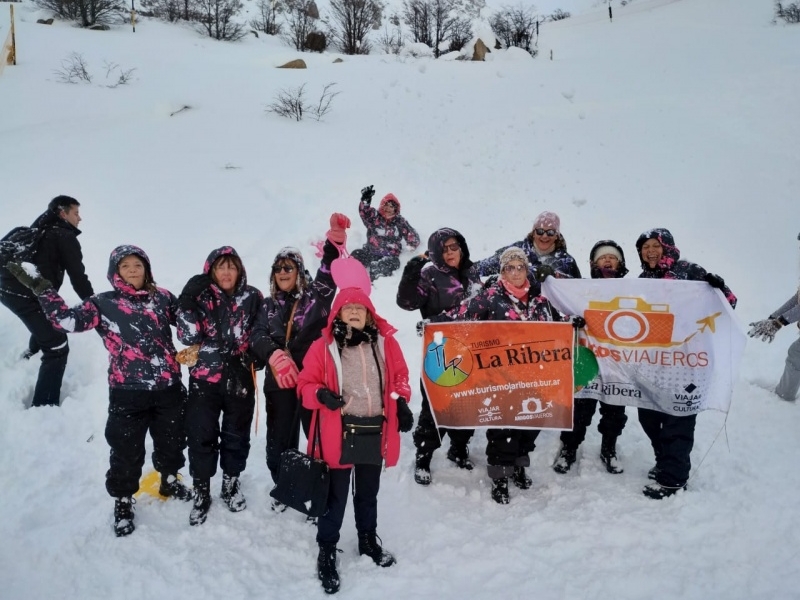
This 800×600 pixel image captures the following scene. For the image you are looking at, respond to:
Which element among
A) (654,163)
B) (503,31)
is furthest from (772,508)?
(503,31)

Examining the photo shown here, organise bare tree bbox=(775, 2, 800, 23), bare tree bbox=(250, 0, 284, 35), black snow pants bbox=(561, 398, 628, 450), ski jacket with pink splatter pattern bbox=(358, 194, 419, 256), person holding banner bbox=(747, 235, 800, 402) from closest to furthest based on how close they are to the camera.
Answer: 1. black snow pants bbox=(561, 398, 628, 450)
2. person holding banner bbox=(747, 235, 800, 402)
3. ski jacket with pink splatter pattern bbox=(358, 194, 419, 256)
4. bare tree bbox=(775, 2, 800, 23)
5. bare tree bbox=(250, 0, 284, 35)

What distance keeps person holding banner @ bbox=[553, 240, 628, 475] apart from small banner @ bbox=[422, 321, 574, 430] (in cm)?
37

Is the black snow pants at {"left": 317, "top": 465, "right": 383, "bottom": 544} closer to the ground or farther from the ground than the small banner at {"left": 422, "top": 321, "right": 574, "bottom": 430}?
closer to the ground

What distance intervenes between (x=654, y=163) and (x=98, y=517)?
37.3ft

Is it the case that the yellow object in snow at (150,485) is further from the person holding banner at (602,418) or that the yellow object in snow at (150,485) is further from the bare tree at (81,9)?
the bare tree at (81,9)

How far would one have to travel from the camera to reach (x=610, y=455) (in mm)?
4621

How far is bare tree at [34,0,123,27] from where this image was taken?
62.2 feet

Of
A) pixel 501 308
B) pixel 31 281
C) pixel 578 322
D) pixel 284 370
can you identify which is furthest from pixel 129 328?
pixel 578 322

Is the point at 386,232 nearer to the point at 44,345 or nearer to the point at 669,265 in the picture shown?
the point at 669,265

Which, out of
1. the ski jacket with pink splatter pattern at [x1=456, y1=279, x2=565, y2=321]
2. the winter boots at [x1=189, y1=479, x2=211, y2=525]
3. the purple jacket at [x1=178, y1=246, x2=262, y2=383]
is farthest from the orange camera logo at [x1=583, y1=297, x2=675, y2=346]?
the winter boots at [x1=189, y1=479, x2=211, y2=525]

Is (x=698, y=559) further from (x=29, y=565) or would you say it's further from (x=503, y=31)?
(x=503, y=31)

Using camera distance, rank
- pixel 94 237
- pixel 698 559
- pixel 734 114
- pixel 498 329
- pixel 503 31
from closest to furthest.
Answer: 1. pixel 698 559
2. pixel 498 329
3. pixel 94 237
4. pixel 734 114
5. pixel 503 31

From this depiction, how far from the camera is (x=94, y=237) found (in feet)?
27.3

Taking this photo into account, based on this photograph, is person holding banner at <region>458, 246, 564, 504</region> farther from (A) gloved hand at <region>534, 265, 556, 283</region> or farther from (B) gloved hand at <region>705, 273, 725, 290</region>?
(B) gloved hand at <region>705, 273, 725, 290</region>
